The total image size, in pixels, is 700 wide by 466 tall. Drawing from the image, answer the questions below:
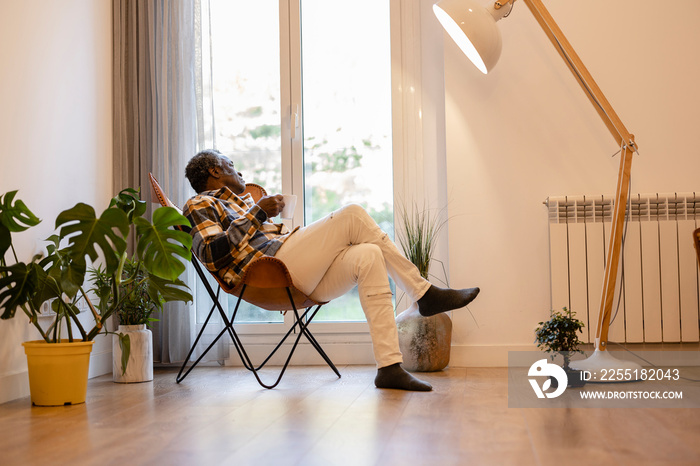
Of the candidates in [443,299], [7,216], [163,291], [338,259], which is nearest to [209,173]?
[163,291]

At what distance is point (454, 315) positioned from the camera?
11.6ft

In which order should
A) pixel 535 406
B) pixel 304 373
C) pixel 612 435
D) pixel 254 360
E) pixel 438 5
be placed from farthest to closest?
1. pixel 254 360
2. pixel 304 373
3. pixel 438 5
4. pixel 535 406
5. pixel 612 435

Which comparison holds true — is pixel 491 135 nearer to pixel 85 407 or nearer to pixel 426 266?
pixel 426 266

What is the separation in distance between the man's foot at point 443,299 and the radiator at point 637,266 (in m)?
0.80

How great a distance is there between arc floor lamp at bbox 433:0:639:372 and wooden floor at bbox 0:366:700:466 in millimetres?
537

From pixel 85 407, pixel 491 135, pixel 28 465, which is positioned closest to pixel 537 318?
pixel 491 135

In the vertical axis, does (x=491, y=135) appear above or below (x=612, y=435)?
above

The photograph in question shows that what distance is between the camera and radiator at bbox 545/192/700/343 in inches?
129

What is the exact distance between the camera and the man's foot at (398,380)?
262 centimetres

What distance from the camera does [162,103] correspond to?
3686mm

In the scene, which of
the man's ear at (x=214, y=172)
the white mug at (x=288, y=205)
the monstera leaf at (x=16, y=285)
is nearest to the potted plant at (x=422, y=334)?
the white mug at (x=288, y=205)

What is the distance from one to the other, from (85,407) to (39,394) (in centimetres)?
20

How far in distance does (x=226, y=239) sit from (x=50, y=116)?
100 cm

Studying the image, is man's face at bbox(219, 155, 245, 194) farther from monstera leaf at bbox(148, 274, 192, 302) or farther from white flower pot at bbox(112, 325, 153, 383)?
white flower pot at bbox(112, 325, 153, 383)
